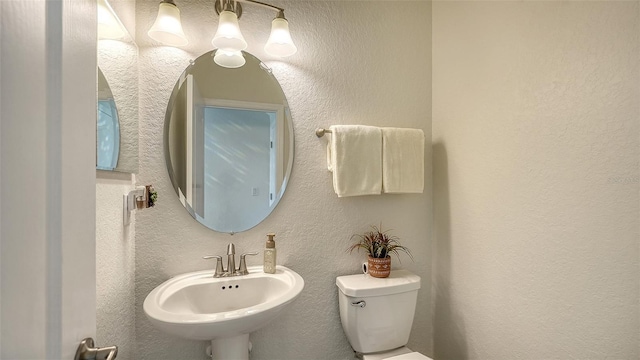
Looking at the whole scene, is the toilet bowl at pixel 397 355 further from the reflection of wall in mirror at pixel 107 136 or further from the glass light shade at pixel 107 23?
the glass light shade at pixel 107 23

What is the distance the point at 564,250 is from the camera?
3.39 feet

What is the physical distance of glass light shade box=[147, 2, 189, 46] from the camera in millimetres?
1106

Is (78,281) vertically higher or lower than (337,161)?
lower

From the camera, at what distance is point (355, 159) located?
4.62ft

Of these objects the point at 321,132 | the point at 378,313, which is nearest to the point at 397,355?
the point at 378,313

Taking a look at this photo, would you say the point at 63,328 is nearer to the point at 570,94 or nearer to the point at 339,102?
the point at 339,102

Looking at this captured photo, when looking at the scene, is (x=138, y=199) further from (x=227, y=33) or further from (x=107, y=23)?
(x=227, y=33)

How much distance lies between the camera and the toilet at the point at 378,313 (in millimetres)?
1323

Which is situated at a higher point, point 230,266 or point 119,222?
point 119,222

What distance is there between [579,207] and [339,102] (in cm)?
109

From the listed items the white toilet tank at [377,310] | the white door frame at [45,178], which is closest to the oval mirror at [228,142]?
the white toilet tank at [377,310]

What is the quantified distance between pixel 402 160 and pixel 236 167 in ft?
2.82

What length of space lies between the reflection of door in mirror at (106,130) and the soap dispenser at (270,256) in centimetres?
67

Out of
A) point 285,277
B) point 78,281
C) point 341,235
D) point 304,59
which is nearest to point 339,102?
point 304,59
